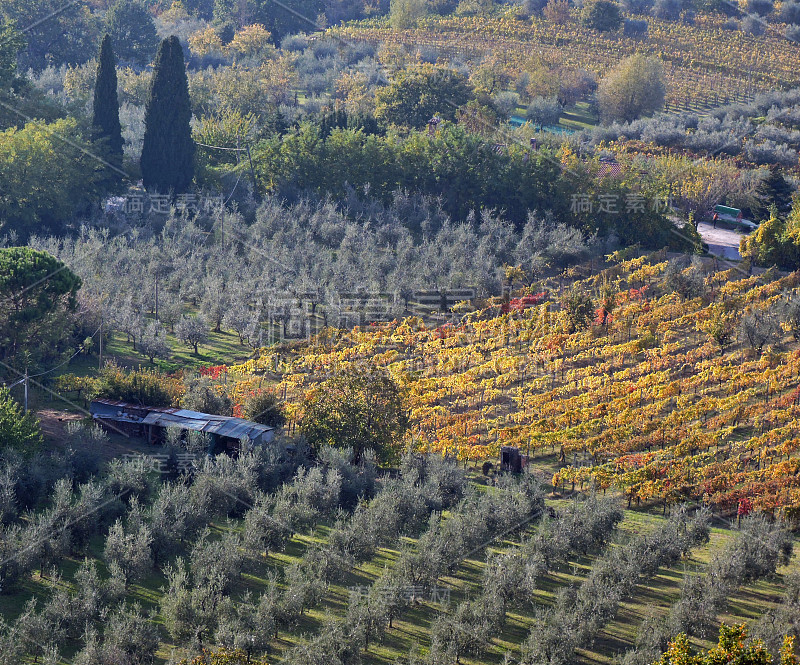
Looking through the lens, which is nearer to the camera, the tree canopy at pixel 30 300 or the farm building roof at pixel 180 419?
the farm building roof at pixel 180 419

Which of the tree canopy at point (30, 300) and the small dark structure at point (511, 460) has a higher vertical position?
the tree canopy at point (30, 300)

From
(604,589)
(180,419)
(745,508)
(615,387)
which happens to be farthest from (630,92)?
(604,589)

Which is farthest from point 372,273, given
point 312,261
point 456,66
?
point 456,66

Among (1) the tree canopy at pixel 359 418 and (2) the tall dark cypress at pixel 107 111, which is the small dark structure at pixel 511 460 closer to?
(1) the tree canopy at pixel 359 418

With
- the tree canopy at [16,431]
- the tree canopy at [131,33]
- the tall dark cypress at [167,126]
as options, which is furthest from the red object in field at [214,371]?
the tree canopy at [131,33]

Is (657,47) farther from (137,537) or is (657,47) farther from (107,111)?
(137,537)

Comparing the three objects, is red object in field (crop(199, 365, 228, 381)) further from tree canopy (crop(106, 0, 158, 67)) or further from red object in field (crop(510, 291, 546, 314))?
tree canopy (crop(106, 0, 158, 67))
